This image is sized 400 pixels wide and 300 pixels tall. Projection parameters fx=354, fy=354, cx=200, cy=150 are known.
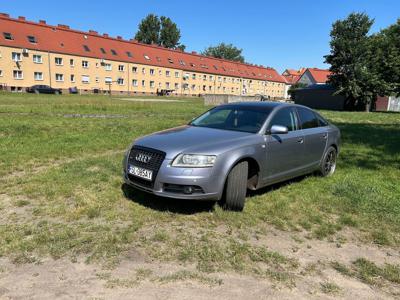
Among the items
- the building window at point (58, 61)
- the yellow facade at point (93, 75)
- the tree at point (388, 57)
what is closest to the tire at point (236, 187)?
the tree at point (388, 57)

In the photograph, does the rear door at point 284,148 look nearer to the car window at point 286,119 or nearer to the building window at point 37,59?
the car window at point 286,119

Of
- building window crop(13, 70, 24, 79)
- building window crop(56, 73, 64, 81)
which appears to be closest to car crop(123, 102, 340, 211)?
building window crop(13, 70, 24, 79)

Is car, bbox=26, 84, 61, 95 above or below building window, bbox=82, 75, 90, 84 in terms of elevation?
below

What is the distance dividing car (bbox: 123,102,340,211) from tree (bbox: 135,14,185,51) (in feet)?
319

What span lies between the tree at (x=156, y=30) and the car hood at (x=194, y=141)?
97941 millimetres

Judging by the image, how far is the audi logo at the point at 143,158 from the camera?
4.84m

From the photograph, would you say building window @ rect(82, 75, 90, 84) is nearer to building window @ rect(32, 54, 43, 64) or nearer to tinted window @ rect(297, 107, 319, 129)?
building window @ rect(32, 54, 43, 64)

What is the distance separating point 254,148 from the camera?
201 inches

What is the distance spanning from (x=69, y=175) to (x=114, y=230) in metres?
2.78

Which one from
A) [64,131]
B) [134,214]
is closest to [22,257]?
[134,214]

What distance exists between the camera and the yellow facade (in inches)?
1929

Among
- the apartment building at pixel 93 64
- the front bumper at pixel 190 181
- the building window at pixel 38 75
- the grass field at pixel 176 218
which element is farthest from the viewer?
the building window at pixel 38 75

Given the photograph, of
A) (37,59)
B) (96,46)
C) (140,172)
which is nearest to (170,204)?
(140,172)

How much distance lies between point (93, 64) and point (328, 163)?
56751mm
